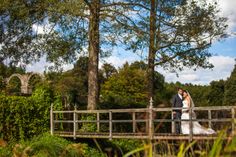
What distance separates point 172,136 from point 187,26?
1230cm

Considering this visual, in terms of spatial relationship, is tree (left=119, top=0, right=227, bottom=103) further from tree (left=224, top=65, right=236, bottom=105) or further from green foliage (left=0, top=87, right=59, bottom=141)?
tree (left=224, top=65, right=236, bottom=105)

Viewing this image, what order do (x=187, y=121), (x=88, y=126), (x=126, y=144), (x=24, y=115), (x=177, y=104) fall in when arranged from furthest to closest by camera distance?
1. (x=126, y=144)
2. (x=88, y=126)
3. (x=24, y=115)
4. (x=177, y=104)
5. (x=187, y=121)

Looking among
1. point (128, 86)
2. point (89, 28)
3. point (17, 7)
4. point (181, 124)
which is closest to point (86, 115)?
point (89, 28)

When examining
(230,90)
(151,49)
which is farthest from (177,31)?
(230,90)

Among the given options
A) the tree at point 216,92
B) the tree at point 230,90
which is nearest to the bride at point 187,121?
the tree at point 230,90

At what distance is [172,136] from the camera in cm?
1812

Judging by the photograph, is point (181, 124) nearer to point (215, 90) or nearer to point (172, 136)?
point (172, 136)

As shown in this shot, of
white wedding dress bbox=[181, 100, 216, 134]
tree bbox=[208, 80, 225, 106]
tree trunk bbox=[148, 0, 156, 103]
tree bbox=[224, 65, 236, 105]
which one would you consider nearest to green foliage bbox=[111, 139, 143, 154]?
tree trunk bbox=[148, 0, 156, 103]

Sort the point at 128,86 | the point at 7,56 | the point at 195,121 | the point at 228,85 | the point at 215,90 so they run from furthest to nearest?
1. the point at 215,90
2. the point at 228,85
3. the point at 128,86
4. the point at 7,56
5. the point at 195,121

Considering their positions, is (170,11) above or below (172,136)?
above

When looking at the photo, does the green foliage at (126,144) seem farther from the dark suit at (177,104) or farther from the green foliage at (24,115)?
the dark suit at (177,104)

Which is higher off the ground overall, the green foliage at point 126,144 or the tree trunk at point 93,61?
the tree trunk at point 93,61

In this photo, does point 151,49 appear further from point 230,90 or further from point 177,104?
point 230,90

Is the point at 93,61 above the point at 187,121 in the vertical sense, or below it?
above
